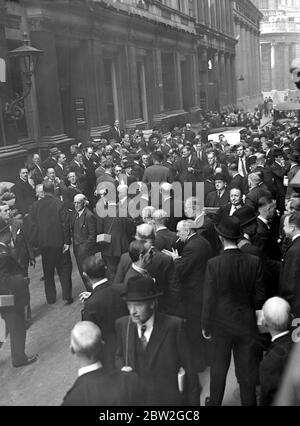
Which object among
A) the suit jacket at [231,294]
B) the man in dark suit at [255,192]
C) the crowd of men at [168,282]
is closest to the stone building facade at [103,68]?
the crowd of men at [168,282]

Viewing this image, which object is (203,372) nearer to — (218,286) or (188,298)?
(188,298)

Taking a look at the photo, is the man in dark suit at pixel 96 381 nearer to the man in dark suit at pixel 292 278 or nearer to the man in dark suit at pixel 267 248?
the man in dark suit at pixel 292 278

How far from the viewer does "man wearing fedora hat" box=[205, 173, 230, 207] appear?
24.3 ft

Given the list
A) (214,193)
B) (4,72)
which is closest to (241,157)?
(214,193)

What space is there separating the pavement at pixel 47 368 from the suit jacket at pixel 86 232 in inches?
31.2

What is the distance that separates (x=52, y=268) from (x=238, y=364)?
11.4 feet

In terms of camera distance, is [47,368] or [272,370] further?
[47,368]

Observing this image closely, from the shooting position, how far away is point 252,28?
58.0m

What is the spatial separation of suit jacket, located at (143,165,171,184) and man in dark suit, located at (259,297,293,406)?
5878 millimetres

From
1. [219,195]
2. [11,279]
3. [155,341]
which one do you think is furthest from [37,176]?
[155,341]

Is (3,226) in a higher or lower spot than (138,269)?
higher

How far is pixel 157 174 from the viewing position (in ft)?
30.1

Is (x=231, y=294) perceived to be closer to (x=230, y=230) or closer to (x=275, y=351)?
(x=230, y=230)

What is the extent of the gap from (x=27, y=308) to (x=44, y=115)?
27.4ft
